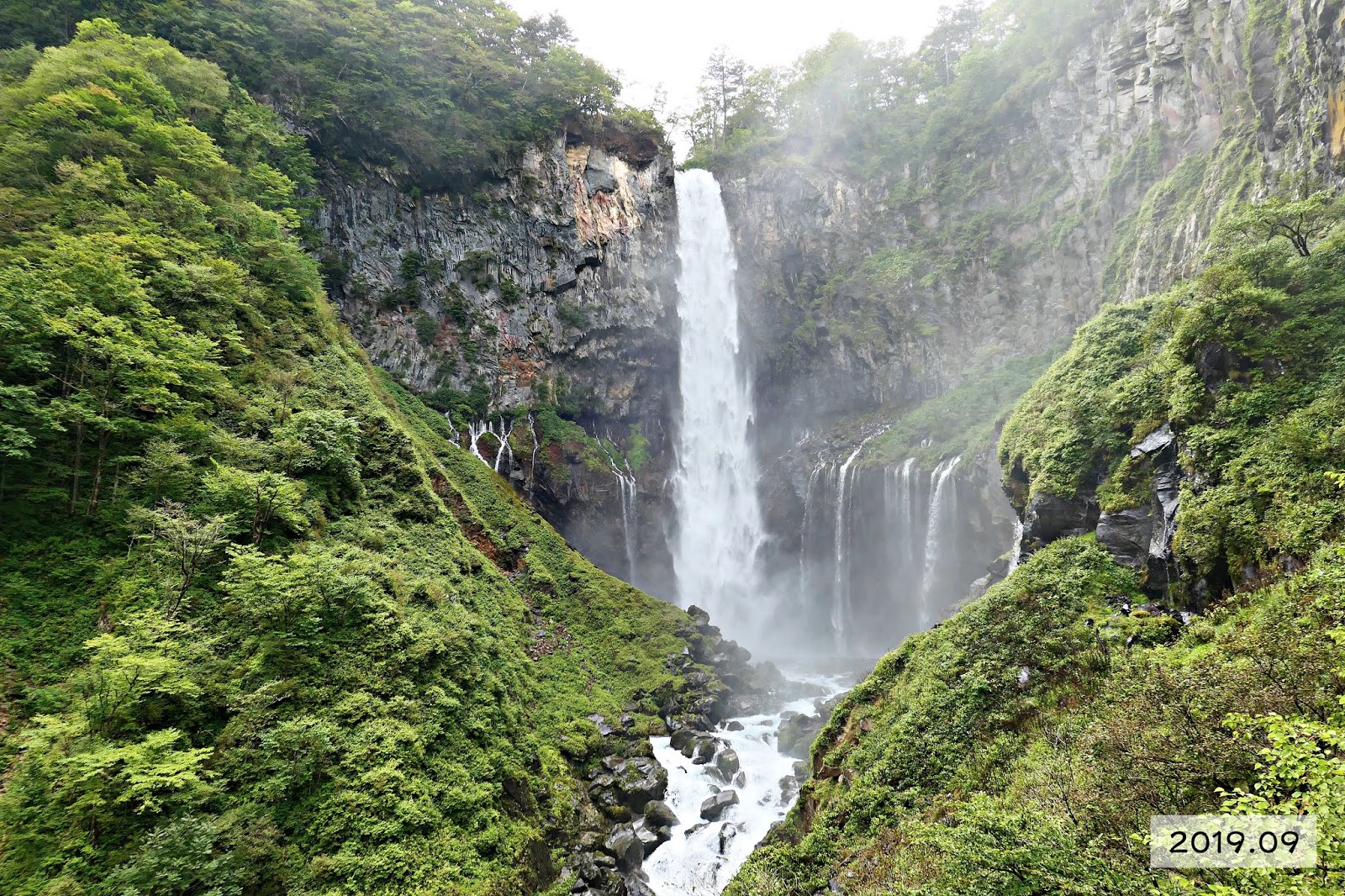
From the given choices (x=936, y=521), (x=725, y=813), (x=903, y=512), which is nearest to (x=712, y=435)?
(x=903, y=512)

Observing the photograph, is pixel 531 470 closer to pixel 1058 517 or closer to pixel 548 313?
pixel 548 313

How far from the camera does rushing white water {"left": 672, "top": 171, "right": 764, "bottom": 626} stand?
118 ft

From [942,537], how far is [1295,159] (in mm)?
19179

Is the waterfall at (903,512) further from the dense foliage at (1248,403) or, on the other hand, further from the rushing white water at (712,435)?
the dense foliage at (1248,403)

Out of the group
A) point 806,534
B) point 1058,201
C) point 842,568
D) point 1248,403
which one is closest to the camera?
point 1248,403

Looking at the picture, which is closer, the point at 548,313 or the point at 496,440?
the point at 496,440

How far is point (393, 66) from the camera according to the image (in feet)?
93.2

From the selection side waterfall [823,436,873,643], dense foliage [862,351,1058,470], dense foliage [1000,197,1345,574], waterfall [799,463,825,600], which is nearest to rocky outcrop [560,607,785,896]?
side waterfall [823,436,873,643]

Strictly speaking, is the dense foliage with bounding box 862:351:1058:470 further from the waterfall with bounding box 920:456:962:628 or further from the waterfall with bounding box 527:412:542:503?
the waterfall with bounding box 527:412:542:503

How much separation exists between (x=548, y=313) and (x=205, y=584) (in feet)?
84.5

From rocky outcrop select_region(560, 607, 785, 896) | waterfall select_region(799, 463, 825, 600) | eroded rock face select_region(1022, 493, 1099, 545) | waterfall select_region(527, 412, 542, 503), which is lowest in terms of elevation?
rocky outcrop select_region(560, 607, 785, 896)

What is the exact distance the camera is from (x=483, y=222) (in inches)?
1214
